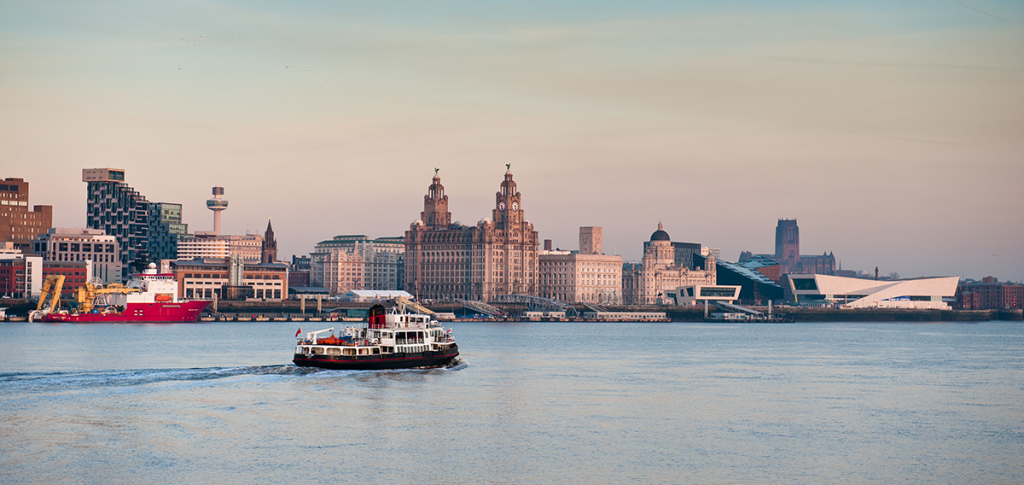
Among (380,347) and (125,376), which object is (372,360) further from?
(125,376)

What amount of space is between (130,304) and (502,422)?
136m

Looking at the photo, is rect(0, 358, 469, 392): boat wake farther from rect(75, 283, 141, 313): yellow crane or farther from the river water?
rect(75, 283, 141, 313): yellow crane

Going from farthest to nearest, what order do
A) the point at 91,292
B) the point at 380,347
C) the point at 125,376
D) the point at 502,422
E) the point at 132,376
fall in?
1. the point at 91,292
2. the point at 380,347
3. the point at 132,376
4. the point at 125,376
5. the point at 502,422

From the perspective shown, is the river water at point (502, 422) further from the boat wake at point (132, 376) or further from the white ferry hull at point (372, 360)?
the white ferry hull at point (372, 360)

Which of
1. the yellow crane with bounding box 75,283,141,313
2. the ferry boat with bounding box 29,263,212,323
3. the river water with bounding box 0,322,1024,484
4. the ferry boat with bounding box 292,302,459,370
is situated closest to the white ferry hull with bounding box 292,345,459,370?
the ferry boat with bounding box 292,302,459,370

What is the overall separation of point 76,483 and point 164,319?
14747 cm

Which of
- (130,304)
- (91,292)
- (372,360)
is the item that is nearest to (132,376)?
(372,360)

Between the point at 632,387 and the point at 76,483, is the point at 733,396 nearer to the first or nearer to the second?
the point at 632,387

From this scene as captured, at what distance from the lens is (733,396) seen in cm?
7388

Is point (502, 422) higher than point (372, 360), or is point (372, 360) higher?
point (372, 360)

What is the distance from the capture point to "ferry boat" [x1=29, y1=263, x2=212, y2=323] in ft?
598

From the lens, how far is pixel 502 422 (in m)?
60.7

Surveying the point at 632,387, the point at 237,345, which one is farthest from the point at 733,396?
the point at 237,345

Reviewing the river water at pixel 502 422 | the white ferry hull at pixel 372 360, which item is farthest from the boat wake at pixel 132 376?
the white ferry hull at pixel 372 360
